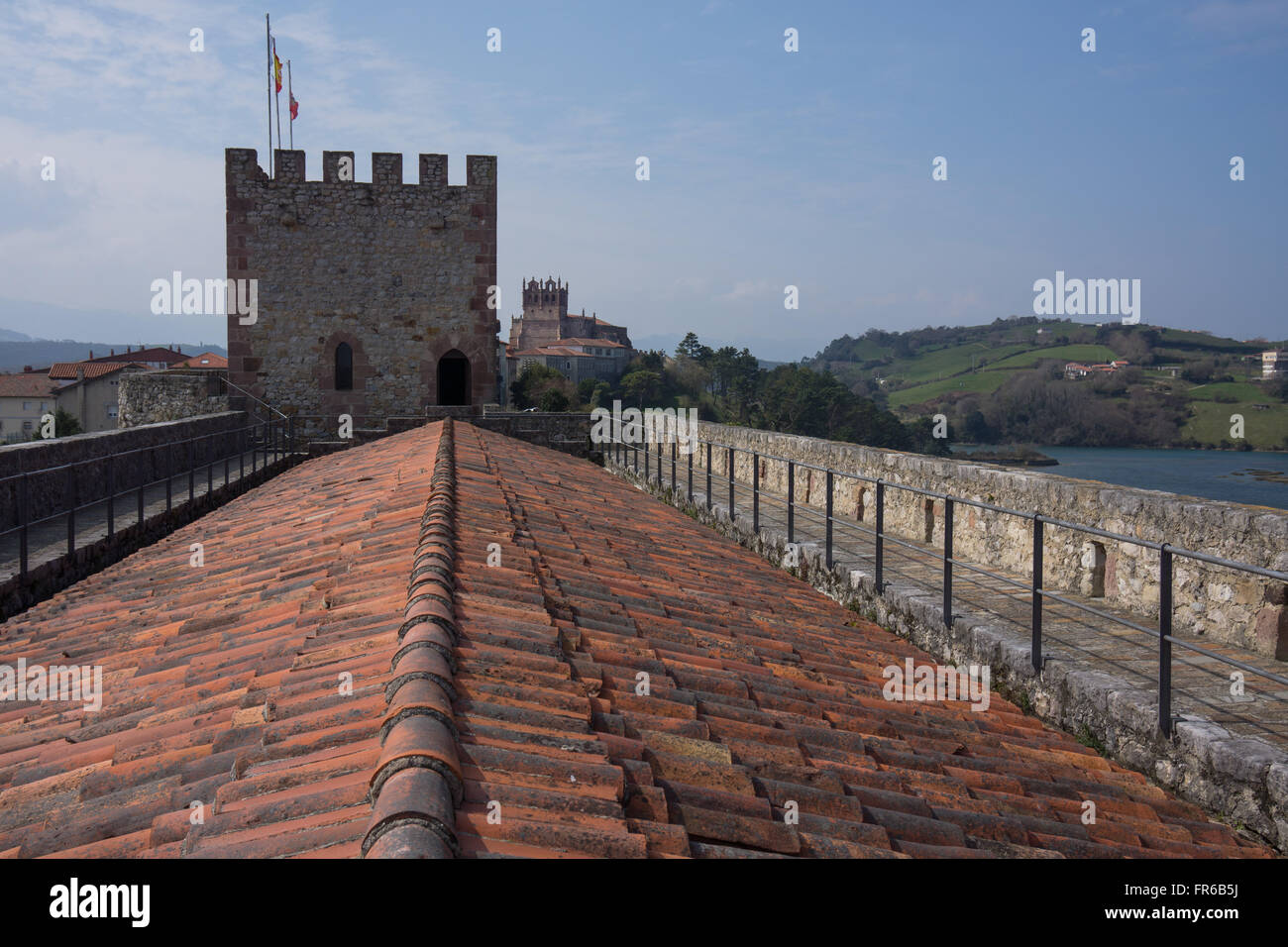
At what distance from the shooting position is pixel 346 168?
17.2m

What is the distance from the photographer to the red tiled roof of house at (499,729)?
1.87 meters

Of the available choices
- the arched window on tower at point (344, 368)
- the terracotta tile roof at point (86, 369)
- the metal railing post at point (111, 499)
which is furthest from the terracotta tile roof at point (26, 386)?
the metal railing post at point (111, 499)

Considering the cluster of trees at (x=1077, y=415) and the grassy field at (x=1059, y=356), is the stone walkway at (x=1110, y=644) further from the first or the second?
the grassy field at (x=1059, y=356)

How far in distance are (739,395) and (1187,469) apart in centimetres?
4654

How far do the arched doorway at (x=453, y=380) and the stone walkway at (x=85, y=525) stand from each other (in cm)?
637

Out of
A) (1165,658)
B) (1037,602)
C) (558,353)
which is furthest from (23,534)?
(558,353)

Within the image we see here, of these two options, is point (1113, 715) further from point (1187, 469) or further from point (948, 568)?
point (1187, 469)

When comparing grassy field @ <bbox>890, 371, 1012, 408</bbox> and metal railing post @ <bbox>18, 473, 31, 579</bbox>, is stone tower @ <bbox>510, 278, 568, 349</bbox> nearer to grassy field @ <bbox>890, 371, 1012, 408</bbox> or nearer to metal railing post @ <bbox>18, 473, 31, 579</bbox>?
grassy field @ <bbox>890, 371, 1012, 408</bbox>

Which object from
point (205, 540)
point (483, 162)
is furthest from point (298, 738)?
point (483, 162)

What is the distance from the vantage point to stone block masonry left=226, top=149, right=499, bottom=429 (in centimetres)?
1727

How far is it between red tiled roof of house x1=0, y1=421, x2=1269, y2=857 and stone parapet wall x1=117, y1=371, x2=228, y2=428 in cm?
1369

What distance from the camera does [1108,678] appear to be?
4.14 m

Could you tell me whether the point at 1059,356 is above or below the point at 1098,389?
above
